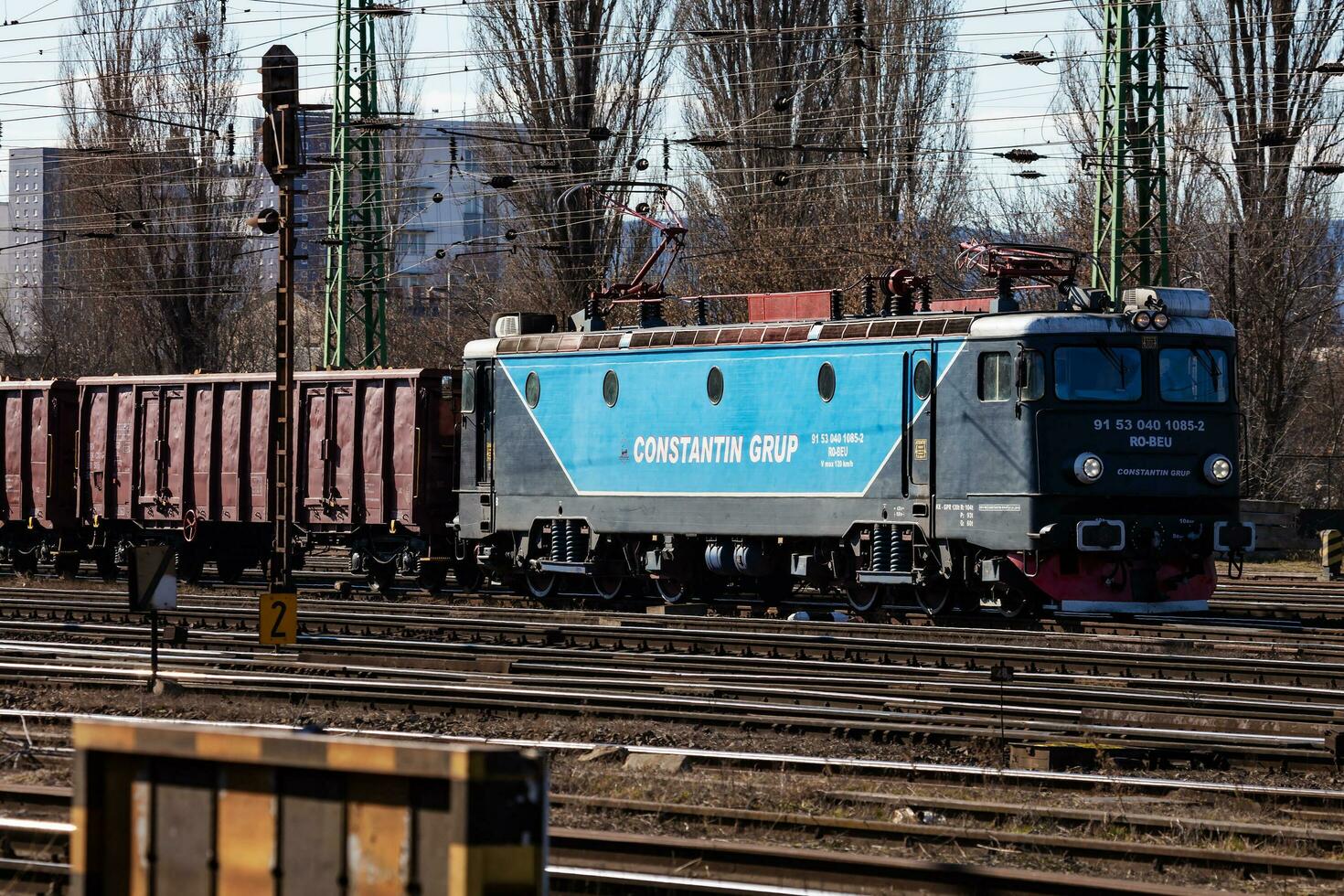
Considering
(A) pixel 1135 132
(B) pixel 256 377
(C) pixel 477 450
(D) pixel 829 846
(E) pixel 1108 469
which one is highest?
(A) pixel 1135 132

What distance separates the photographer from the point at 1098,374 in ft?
62.5

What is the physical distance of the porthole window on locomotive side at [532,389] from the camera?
76.4 ft

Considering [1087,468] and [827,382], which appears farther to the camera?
[827,382]

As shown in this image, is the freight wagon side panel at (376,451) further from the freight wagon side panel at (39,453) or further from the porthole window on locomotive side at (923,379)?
the porthole window on locomotive side at (923,379)

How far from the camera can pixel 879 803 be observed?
372 inches

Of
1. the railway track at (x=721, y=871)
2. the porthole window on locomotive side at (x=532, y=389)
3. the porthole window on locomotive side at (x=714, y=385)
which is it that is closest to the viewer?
the railway track at (x=721, y=871)

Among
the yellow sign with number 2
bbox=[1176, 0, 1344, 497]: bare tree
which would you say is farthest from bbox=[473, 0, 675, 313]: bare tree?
the yellow sign with number 2

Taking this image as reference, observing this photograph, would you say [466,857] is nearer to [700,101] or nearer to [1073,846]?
[1073,846]

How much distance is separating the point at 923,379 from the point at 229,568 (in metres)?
13.3

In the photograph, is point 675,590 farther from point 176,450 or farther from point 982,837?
A: point 982,837

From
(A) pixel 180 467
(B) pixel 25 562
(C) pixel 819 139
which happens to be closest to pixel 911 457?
(A) pixel 180 467

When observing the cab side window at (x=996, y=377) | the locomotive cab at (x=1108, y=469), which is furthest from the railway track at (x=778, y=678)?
the cab side window at (x=996, y=377)

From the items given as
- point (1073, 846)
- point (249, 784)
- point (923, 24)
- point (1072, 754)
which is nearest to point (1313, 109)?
point (923, 24)

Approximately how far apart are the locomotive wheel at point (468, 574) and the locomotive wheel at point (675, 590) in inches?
125
